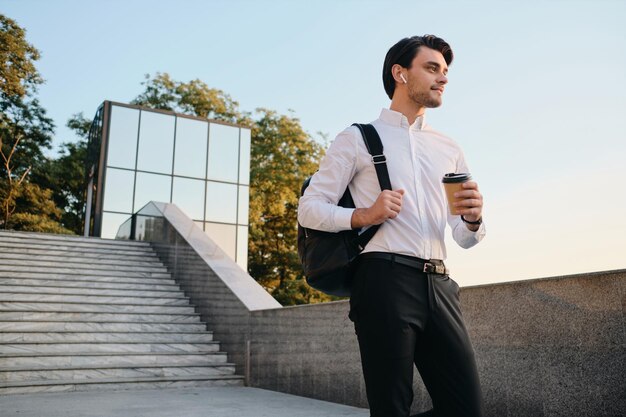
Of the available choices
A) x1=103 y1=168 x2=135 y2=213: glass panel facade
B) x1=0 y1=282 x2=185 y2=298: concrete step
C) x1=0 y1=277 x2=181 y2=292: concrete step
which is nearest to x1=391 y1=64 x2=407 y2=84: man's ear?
x1=0 y1=282 x2=185 y2=298: concrete step

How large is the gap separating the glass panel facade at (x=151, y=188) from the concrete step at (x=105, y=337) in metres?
12.0

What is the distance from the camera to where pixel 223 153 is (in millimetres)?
22594

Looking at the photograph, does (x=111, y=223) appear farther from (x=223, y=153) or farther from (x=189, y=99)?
(x=189, y=99)

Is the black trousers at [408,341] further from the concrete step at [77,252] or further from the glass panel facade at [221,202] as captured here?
the glass panel facade at [221,202]

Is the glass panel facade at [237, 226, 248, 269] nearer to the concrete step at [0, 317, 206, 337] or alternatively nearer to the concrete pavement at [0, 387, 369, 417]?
the concrete step at [0, 317, 206, 337]

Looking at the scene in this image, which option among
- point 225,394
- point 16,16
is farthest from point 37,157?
point 225,394

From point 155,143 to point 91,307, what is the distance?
12.6 m

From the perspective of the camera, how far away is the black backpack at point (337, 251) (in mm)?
1955

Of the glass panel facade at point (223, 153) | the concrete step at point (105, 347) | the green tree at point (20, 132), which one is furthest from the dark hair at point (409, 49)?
the green tree at point (20, 132)

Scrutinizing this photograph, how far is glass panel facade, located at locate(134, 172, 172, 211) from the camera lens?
20547 millimetres

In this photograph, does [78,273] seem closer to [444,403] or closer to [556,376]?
[556,376]

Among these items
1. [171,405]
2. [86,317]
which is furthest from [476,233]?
[86,317]

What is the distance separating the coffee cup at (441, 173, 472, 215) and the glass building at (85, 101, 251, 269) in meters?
19.1

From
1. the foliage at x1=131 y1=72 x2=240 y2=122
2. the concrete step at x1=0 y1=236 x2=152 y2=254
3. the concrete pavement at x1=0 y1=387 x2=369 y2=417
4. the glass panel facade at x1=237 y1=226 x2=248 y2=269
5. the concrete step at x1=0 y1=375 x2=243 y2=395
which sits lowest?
the concrete pavement at x1=0 y1=387 x2=369 y2=417
